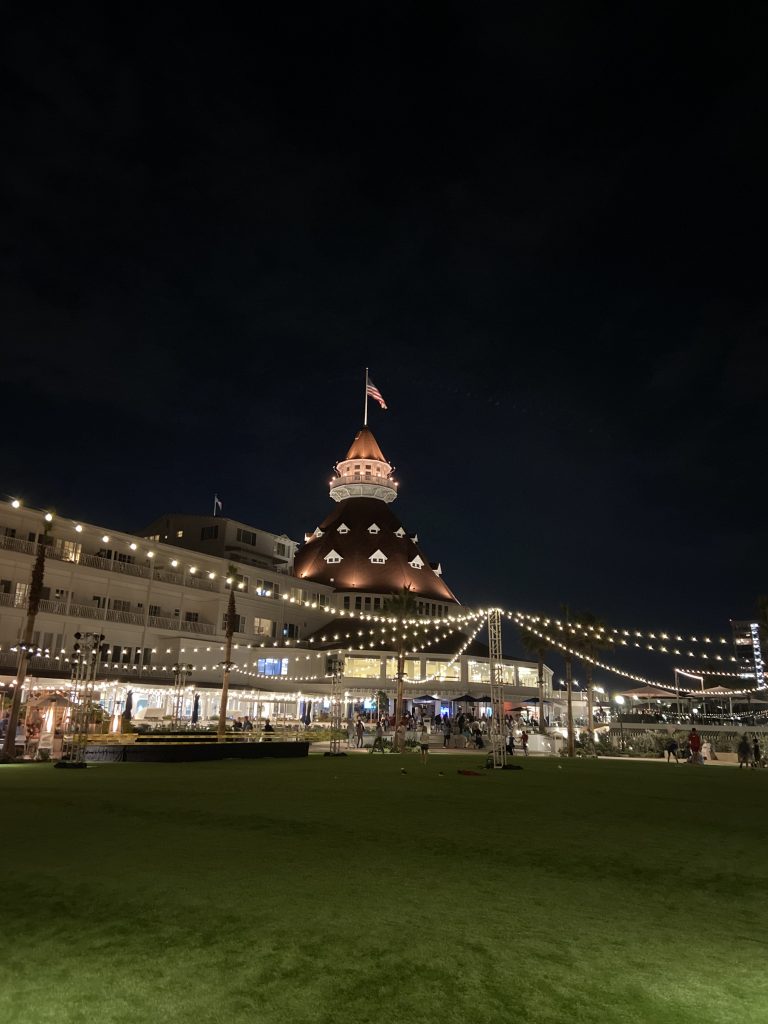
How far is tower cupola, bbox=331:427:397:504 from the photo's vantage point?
8219 centimetres

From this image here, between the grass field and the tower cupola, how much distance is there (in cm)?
6971

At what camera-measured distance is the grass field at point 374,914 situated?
4477 mm

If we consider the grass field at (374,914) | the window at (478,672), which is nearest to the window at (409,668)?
the window at (478,672)

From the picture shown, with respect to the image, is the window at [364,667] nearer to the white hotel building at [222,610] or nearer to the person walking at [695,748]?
the white hotel building at [222,610]

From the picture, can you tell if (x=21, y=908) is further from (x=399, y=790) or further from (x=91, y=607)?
(x=91, y=607)

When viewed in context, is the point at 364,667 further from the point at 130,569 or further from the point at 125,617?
the point at 130,569

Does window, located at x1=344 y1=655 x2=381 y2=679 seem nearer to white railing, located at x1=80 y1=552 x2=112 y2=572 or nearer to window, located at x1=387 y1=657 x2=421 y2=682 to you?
window, located at x1=387 y1=657 x2=421 y2=682

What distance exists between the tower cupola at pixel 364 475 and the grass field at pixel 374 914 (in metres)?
69.7

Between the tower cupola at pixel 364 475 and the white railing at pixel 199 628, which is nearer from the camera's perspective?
the white railing at pixel 199 628

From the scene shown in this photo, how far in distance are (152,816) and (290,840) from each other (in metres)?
3.02

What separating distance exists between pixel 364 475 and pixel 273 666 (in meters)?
33.9

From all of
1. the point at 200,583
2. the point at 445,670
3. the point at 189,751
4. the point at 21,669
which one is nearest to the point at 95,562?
the point at 200,583

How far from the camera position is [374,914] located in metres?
6.14

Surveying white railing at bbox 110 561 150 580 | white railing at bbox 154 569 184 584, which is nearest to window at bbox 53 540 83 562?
white railing at bbox 110 561 150 580
